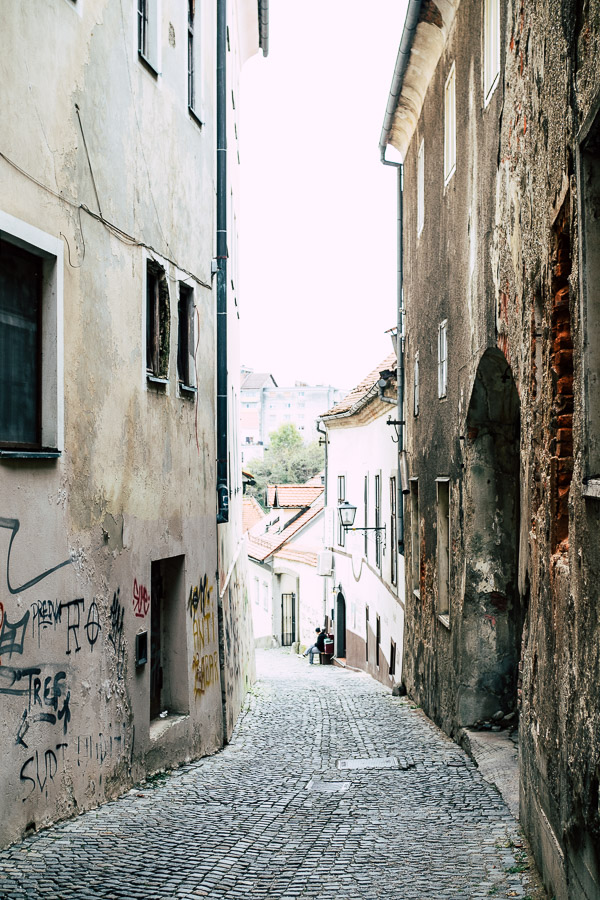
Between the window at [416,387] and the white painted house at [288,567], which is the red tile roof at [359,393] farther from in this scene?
the white painted house at [288,567]

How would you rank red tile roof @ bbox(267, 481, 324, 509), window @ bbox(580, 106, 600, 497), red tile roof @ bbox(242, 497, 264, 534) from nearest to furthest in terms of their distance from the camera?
window @ bbox(580, 106, 600, 497)
red tile roof @ bbox(267, 481, 324, 509)
red tile roof @ bbox(242, 497, 264, 534)

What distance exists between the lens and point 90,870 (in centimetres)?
550

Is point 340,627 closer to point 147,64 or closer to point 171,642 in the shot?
point 171,642

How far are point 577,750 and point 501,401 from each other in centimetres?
571

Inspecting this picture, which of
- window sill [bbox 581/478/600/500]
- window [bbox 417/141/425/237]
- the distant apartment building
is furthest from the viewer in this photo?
the distant apartment building

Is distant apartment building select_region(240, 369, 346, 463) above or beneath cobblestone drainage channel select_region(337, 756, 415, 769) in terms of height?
above

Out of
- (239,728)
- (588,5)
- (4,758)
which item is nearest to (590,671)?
(588,5)

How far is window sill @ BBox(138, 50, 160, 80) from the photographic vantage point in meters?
8.70

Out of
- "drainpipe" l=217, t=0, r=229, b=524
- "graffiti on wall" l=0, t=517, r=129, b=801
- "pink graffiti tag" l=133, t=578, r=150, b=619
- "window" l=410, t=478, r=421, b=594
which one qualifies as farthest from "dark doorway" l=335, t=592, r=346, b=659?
"graffiti on wall" l=0, t=517, r=129, b=801

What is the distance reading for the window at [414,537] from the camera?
1488cm

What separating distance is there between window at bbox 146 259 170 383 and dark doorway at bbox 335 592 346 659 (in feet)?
69.0

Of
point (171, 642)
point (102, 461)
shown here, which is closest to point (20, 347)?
point (102, 461)

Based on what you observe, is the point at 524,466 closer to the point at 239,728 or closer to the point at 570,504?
the point at 570,504

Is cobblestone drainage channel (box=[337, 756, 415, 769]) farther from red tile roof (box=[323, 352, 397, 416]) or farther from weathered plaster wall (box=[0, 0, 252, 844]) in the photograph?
red tile roof (box=[323, 352, 397, 416])
